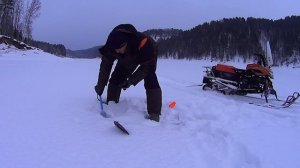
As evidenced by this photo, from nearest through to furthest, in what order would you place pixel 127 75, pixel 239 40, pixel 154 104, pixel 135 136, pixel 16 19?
pixel 135 136 < pixel 154 104 < pixel 127 75 < pixel 16 19 < pixel 239 40

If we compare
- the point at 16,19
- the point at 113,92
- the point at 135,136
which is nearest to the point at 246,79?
the point at 113,92

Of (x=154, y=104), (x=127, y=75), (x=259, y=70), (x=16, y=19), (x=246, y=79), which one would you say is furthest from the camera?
(x=16, y=19)

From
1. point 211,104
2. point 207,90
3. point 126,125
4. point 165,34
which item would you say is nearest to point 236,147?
point 126,125

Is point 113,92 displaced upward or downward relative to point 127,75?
downward

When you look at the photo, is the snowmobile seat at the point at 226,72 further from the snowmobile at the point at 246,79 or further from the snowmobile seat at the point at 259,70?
the snowmobile seat at the point at 259,70

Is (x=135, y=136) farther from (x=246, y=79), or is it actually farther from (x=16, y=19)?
(x=16, y=19)

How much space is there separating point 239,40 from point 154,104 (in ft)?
241

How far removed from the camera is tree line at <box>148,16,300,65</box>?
210 feet

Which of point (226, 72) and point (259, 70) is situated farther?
point (226, 72)

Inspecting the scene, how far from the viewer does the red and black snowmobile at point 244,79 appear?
7242 millimetres

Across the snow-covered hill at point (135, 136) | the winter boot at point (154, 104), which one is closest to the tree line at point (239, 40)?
the snow-covered hill at point (135, 136)

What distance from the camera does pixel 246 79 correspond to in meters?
7.48

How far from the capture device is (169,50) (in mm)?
96062

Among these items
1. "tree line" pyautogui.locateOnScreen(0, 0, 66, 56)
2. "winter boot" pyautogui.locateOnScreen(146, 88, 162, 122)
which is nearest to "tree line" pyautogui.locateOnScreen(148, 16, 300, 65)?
"tree line" pyautogui.locateOnScreen(0, 0, 66, 56)
